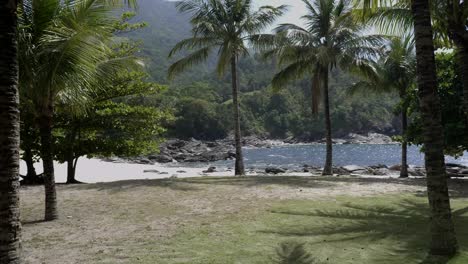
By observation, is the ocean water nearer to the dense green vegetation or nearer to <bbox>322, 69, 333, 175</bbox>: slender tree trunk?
<bbox>322, 69, 333, 175</bbox>: slender tree trunk

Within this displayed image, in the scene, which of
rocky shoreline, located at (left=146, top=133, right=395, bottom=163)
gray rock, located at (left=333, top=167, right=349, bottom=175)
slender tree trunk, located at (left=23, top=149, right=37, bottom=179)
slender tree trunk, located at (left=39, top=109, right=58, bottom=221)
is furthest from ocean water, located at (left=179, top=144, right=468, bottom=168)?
Answer: slender tree trunk, located at (left=39, top=109, right=58, bottom=221)

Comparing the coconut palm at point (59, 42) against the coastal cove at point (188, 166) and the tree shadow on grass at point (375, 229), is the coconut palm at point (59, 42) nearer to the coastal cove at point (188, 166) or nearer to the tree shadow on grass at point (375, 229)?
the tree shadow on grass at point (375, 229)

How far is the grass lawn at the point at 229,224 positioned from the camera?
616 centimetres

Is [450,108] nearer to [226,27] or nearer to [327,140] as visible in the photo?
[327,140]

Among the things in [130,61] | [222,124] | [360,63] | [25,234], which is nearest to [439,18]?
[130,61]

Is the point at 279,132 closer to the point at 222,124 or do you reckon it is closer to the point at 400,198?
the point at 222,124

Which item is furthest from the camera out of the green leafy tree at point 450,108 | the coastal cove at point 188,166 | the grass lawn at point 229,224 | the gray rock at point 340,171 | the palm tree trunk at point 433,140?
the gray rock at point 340,171

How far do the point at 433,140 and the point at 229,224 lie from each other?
424 centimetres

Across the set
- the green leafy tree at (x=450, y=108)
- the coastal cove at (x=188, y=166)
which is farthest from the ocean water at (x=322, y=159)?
the green leafy tree at (x=450, y=108)

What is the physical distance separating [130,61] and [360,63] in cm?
1333

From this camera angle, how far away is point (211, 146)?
265 feet

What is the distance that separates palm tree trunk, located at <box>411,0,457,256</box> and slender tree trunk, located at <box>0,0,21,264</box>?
5.35 m

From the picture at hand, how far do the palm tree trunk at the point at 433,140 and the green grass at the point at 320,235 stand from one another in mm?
349

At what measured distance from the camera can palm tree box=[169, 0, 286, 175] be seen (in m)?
20.1
